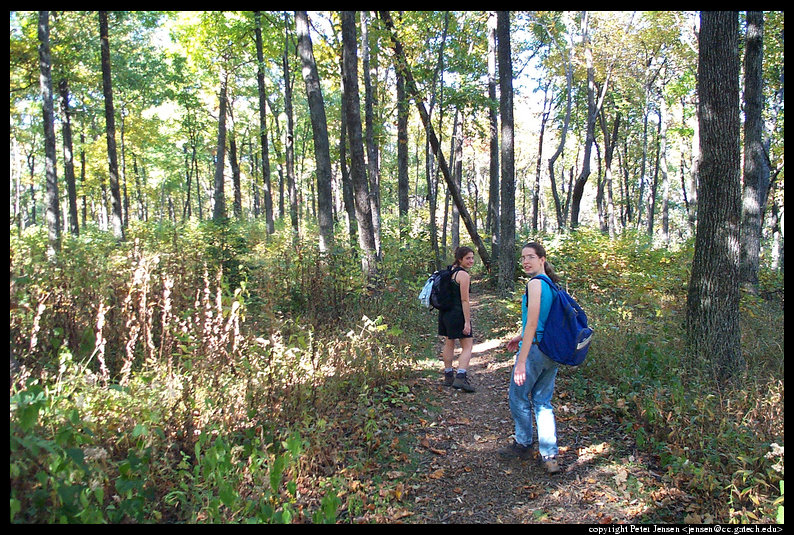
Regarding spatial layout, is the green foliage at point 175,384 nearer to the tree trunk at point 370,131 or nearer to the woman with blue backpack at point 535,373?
the woman with blue backpack at point 535,373

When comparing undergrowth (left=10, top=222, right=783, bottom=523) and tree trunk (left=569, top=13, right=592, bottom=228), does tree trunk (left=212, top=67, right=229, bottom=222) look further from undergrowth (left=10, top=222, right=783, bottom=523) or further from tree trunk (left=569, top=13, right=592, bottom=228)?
tree trunk (left=569, top=13, right=592, bottom=228)

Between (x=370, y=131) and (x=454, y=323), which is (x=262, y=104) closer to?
(x=370, y=131)

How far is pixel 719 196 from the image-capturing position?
5473mm

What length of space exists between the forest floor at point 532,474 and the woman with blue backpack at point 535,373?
0.72 feet

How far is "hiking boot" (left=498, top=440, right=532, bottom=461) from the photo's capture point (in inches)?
174

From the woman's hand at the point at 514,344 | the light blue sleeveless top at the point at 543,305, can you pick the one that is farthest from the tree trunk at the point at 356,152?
the light blue sleeveless top at the point at 543,305

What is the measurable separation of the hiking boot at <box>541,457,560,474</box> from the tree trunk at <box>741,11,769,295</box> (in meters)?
6.73

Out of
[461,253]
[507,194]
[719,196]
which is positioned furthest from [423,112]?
[719,196]

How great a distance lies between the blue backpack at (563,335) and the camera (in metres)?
3.98

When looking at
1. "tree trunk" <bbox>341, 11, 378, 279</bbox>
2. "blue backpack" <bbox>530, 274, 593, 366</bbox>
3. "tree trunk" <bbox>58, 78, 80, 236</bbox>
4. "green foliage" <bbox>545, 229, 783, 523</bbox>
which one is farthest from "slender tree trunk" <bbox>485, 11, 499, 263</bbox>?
"tree trunk" <bbox>58, 78, 80, 236</bbox>

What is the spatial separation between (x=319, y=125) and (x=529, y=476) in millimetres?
7924
